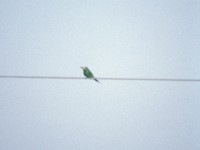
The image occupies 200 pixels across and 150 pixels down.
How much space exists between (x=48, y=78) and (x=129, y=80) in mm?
359

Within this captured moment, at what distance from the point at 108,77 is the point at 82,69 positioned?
119mm

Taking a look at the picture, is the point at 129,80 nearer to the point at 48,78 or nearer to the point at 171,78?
the point at 171,78

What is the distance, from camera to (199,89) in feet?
4.62

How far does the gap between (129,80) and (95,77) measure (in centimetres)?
15

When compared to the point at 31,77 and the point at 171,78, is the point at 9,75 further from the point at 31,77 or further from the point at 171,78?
the point at 171,78

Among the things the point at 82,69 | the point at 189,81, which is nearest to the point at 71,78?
the point at 82,69

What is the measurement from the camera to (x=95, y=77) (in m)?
1.38

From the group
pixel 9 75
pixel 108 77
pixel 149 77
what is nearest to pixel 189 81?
pixel 149 77

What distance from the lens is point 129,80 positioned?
139 centimetres

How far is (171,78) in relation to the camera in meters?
1.40

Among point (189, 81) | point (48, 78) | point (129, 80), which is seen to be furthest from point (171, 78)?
point (48, 78)

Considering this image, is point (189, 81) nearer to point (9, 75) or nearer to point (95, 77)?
point (95, 77)

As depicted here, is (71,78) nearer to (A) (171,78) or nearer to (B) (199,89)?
(A) (171,78)

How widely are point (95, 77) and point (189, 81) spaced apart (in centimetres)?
42
